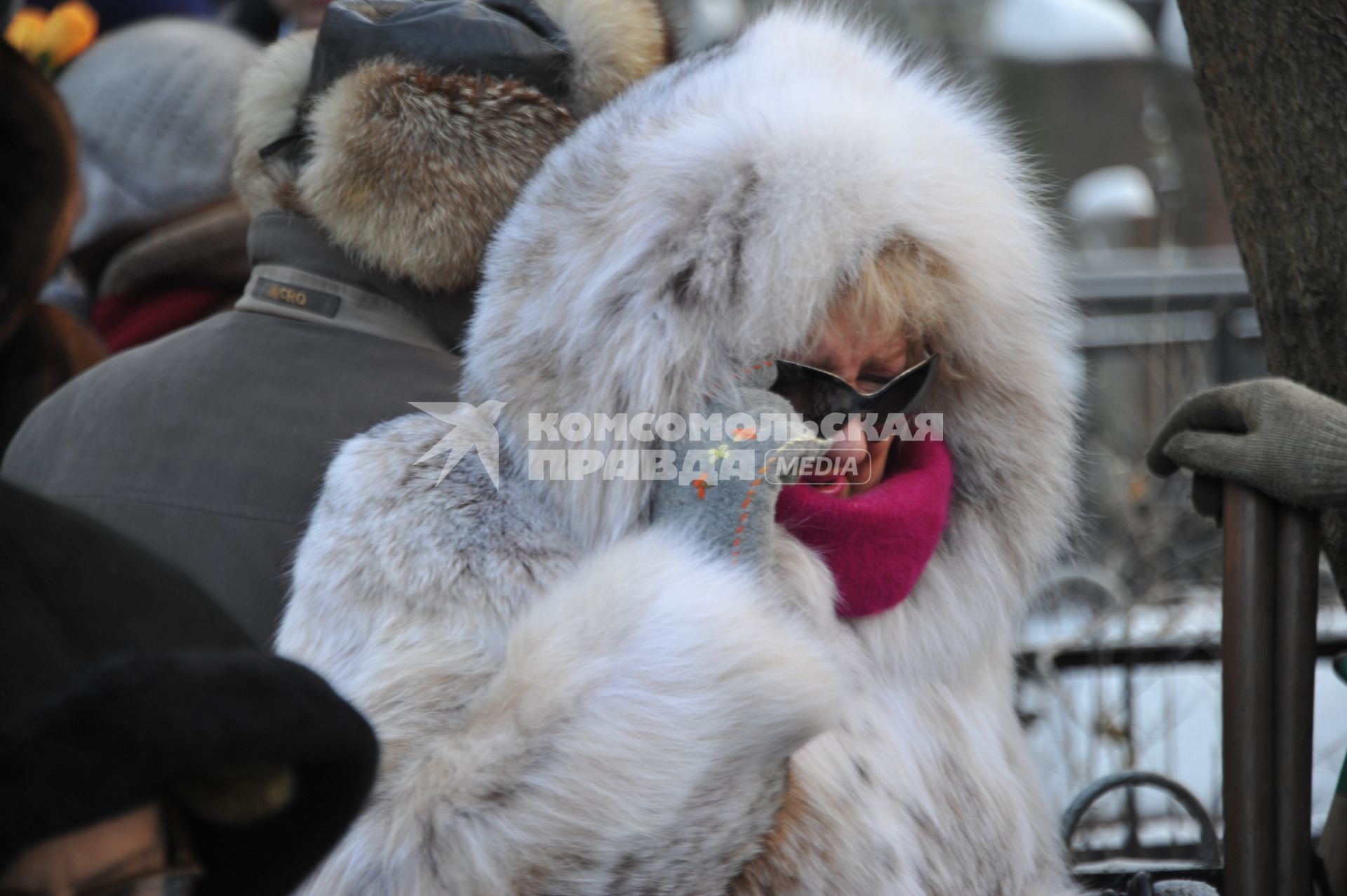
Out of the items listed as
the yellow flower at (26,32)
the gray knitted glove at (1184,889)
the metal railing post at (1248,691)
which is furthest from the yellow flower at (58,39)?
the gray knitted glove at (1184,889)

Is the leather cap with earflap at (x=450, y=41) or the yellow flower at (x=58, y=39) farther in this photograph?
the yellow flower at (x=58, y=39)

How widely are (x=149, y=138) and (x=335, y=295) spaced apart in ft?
4.89

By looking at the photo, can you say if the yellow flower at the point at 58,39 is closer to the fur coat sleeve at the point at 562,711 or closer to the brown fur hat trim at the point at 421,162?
the brown fur hat trim at the point at 421,162

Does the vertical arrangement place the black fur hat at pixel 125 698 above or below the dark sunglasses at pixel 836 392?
below

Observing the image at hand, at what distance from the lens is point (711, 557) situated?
4.44 ft

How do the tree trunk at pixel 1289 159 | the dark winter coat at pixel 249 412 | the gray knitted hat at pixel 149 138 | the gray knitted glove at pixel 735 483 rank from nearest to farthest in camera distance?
the gray knitted glove at pixel 735 483 < the dark winter coat at pixel 249 412 < the tree trunk at pixel 1289 159 < the gray knitted hat at pixel 149 138

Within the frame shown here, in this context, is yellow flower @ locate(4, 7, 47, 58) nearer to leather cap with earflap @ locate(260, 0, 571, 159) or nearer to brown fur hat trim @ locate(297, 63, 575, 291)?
leather cap with earflap @ locate(260, 0, 571, 159)

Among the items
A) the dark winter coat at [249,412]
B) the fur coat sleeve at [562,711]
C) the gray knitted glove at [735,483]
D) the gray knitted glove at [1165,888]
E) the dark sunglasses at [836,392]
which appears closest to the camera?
the fur coat sleeve at [562,711]

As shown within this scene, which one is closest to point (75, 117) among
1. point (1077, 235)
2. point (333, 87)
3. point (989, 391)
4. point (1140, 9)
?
point (333, 87)

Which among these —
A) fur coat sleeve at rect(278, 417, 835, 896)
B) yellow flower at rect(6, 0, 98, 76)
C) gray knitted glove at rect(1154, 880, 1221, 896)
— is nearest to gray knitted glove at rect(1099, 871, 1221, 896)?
gray knitted glove at rect(1154, 880, 1221, 896)

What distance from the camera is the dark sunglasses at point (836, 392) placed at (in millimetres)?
1501

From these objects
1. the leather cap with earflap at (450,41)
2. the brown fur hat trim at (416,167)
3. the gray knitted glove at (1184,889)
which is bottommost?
the gray knitted glove at (1184,889)

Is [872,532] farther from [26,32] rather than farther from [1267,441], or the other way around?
[26,32]

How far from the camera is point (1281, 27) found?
1.87 metres
